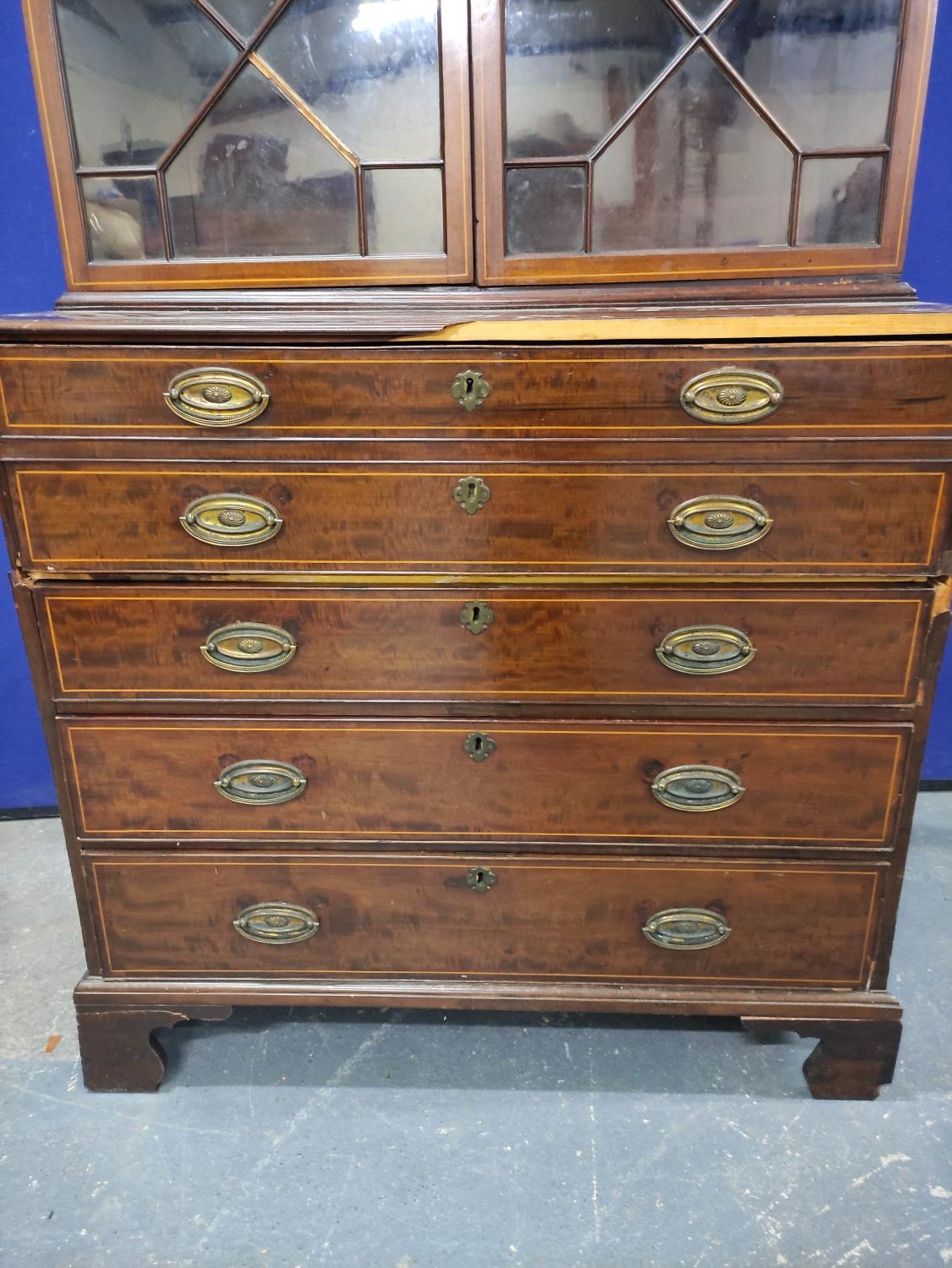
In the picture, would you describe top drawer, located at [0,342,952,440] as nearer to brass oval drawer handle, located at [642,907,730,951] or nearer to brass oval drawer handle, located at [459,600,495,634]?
brass oval drawer handle, located at [459,600,495,634]

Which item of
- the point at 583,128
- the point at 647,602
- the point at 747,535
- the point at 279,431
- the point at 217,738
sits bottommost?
the point at 217,738

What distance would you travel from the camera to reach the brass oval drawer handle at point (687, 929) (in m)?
1.51

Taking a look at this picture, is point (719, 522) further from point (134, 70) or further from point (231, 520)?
point (134, 70)

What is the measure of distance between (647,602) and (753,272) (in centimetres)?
52

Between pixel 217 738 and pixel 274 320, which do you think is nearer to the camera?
pixel 274 320

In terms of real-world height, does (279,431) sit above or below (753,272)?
below

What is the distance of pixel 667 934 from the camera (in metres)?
1.52

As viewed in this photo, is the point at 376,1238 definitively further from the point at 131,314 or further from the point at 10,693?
the point at 10,693

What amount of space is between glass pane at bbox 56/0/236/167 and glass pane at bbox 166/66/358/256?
5 cm

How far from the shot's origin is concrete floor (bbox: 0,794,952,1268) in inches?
53.4

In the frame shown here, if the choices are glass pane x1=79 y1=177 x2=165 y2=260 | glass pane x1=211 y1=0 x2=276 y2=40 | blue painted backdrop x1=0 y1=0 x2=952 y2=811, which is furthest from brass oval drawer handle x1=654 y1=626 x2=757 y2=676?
blue painted backdrop x1=0 y1=0 x2=952 y2=811

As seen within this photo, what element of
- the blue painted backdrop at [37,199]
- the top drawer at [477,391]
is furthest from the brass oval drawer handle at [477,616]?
the blue painted backdrop at [37,199]

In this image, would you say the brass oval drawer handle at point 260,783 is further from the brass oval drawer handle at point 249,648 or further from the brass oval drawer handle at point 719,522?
the brass oval drawer handle at point 719,522

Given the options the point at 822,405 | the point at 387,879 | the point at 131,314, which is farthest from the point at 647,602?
the point at 131,314
